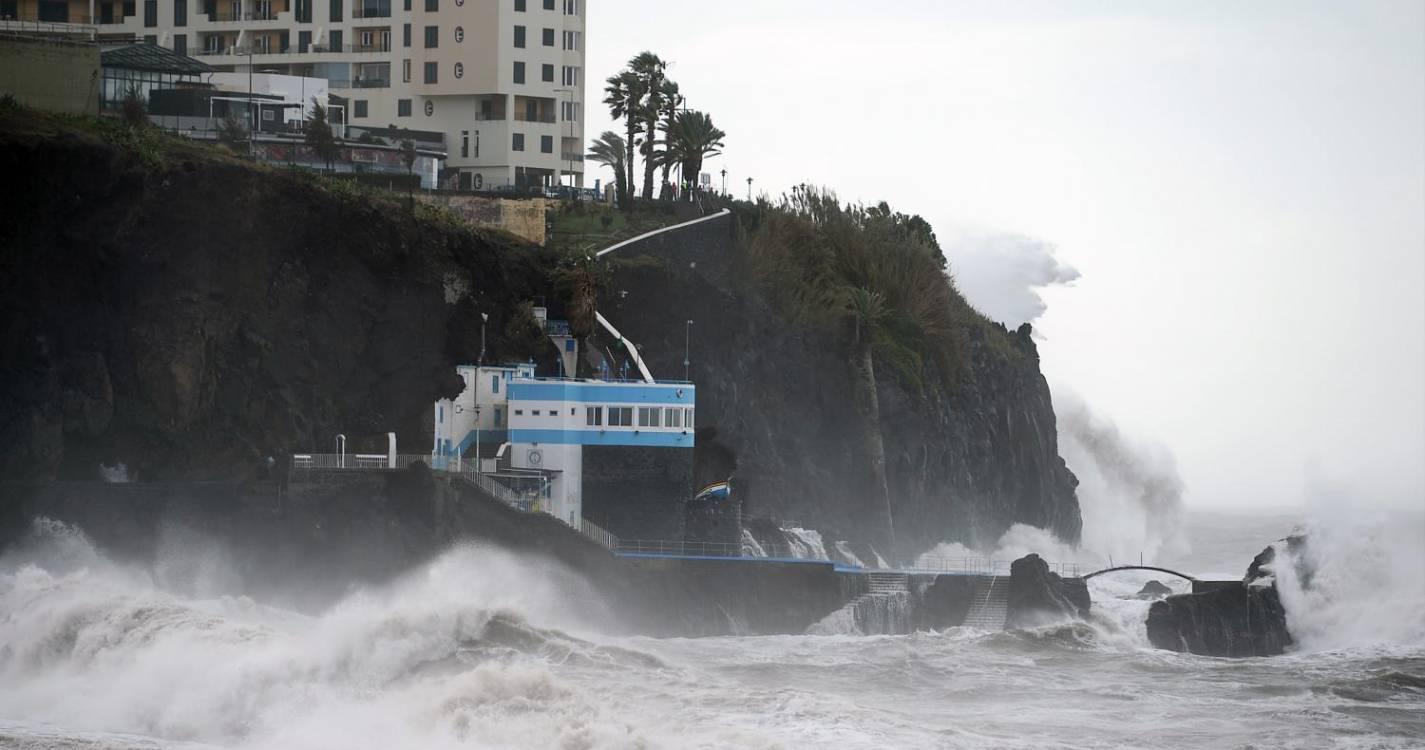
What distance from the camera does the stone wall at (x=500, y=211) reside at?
75.8 meters

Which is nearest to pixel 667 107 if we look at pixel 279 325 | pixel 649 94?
pixel 649 94

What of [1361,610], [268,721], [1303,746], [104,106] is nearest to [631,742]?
[268,721]

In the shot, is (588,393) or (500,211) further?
(500,211)

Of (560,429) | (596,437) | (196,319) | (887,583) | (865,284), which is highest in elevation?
(865,284)

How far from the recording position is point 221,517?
5506 cm

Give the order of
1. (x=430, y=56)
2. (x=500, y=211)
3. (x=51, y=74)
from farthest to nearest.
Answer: (x=430, y=56) < (x=500, y=211) < (x=51, y=74)

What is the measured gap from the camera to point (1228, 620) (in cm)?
6138

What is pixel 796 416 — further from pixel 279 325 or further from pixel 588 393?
pixel 279 325

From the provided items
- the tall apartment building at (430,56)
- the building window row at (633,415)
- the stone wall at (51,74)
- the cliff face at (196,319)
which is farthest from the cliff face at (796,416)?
the stone wall at (51,74)

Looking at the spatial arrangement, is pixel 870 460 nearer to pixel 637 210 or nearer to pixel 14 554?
pixel 637 210

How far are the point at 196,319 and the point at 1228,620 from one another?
2949 centimetres

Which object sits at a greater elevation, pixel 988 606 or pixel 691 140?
pixel 691 140

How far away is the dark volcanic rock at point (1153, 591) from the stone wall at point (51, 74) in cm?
3641

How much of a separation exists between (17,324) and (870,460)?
30265 mm
